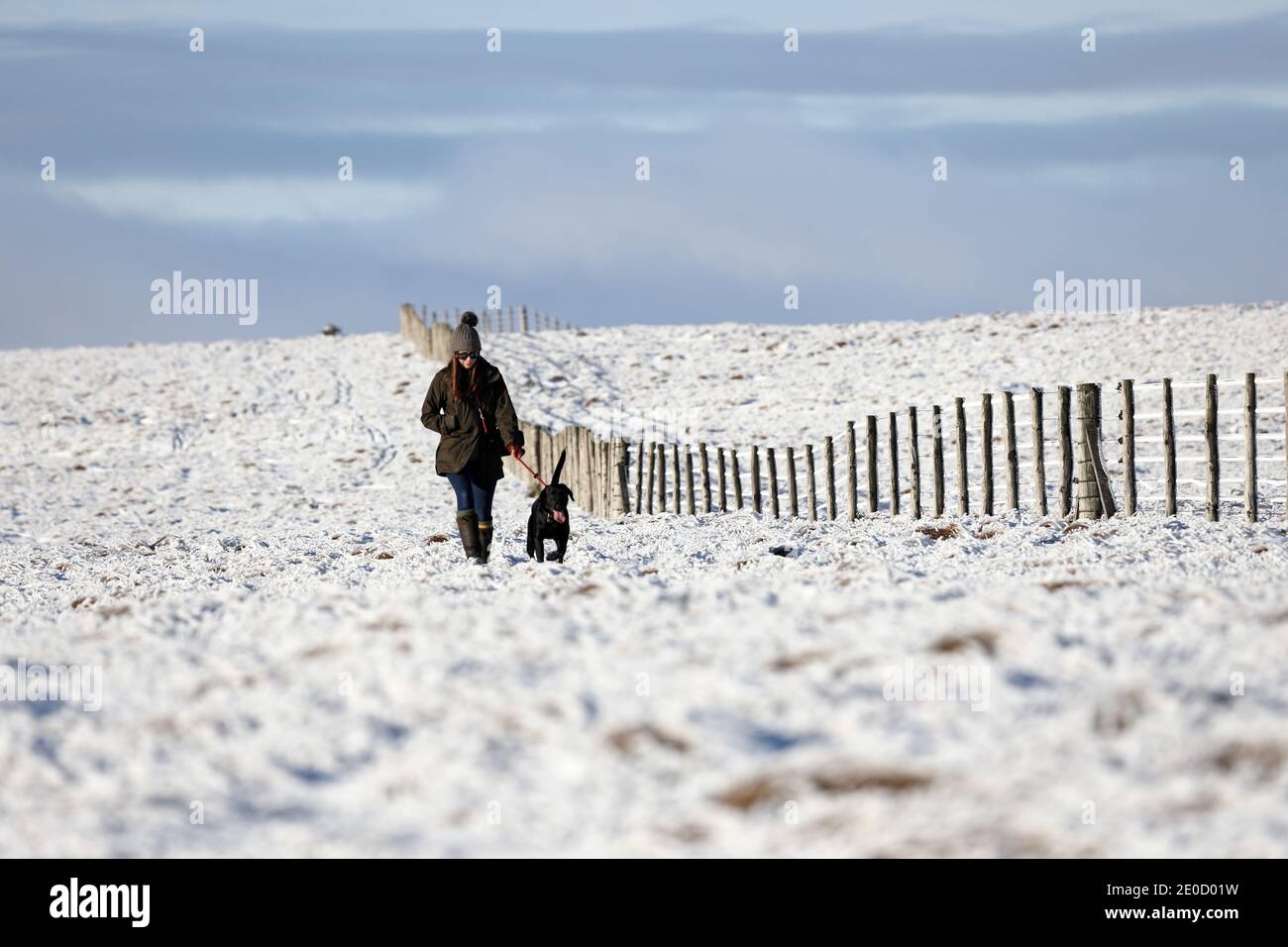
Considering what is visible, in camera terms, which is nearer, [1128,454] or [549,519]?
[549,519]

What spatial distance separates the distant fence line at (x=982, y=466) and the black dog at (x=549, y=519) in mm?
1220

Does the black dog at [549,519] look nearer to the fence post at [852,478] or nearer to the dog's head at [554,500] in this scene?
the dog's head at [554,500]

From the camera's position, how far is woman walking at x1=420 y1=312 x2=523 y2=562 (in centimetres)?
969

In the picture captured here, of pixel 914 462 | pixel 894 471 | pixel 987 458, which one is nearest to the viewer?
pixel 987 458

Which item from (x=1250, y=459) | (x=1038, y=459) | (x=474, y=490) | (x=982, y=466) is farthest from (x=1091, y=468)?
(x=474, y=490)

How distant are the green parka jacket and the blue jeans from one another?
7 cm

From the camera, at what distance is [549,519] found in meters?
10.1

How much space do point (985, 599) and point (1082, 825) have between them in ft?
7.28

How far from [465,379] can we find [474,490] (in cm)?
76

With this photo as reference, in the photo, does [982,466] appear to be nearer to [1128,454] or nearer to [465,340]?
[1128,454]

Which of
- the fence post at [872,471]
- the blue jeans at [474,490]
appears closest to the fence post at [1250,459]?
the fence post at [872,471]

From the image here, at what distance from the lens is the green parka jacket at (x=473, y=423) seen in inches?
381
